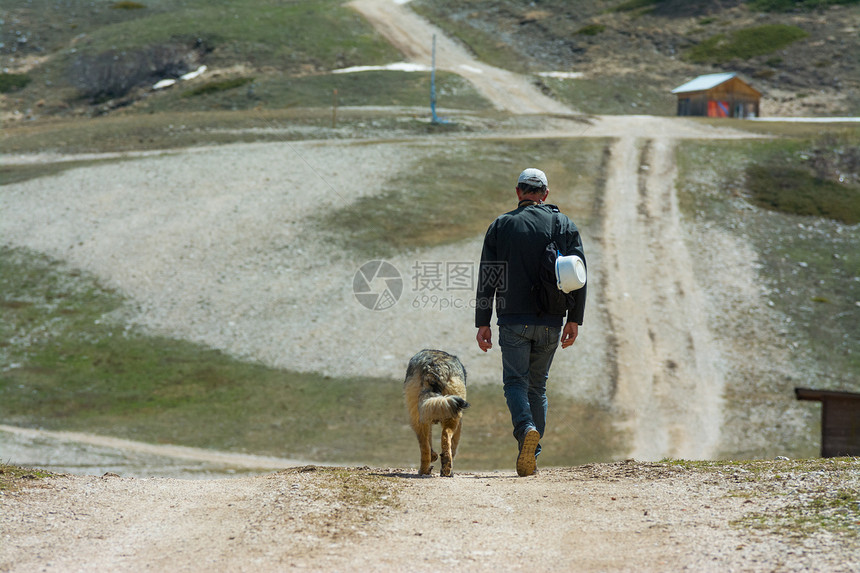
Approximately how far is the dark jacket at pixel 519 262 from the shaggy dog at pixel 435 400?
3.18ft

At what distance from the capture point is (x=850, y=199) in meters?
35.0

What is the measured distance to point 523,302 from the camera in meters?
8.57

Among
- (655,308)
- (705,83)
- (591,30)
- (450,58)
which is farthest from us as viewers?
(591,30)

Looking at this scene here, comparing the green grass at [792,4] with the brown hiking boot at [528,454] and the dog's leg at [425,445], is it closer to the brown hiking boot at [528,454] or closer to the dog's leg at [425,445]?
the dog's leg at [425,445]

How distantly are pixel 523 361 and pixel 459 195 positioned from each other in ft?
86.2

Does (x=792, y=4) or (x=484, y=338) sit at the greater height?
(x=792, y=4)

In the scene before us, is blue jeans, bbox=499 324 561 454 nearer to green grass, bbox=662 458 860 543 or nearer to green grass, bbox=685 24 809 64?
green grass, bbox=662 458 860 543

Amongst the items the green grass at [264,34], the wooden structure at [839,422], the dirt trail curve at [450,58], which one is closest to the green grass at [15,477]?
the wooden structure at [839,422]

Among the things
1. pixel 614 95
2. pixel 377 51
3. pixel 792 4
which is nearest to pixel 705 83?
pixel 614 95

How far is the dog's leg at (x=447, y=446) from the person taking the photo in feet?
30.1

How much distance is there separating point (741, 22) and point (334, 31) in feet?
132

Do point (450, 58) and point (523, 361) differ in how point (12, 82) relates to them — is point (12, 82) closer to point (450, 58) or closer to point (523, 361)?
point (450, 58)

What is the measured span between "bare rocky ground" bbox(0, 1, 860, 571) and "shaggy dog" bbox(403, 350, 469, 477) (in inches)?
14.9

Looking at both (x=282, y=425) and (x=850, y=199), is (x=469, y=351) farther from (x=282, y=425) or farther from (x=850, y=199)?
(x=850, y=199)
